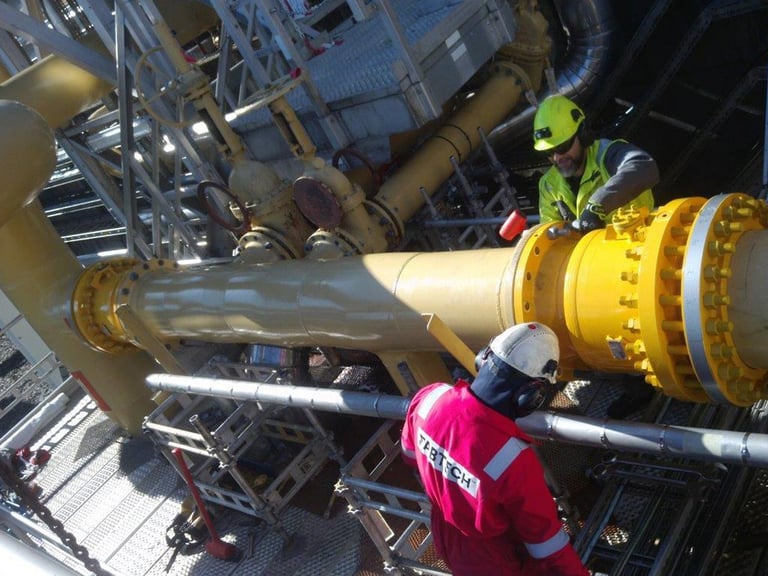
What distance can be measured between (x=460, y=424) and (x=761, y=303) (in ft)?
3.44

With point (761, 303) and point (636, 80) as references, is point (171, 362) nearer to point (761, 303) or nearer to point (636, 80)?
point (761, 303)

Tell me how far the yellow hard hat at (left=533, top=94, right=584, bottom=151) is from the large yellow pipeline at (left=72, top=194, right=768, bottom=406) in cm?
72

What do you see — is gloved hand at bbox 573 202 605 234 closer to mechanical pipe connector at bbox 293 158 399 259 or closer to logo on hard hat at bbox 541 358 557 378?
logo on hard hat at bbox 541 358 557 378

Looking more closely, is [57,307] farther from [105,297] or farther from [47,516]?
[47,516]

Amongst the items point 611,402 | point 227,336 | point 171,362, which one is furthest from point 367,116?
point 611,402

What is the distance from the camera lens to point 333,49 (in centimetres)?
567

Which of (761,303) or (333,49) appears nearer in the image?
(761,303)

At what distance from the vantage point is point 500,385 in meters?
2.06

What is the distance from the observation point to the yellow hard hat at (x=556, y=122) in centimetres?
317

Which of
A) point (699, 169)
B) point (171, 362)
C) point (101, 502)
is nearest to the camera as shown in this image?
point (171, 362)

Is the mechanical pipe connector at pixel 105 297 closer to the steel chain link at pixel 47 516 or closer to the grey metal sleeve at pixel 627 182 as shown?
the steel chain link at pixel 47 516

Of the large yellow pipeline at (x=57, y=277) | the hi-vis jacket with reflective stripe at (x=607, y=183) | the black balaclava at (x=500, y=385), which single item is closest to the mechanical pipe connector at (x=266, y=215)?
the large yellow pipeline at (x=57, y=277)

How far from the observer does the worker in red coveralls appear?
204 cm

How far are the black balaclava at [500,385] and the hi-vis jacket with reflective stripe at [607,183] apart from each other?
1.03 m
